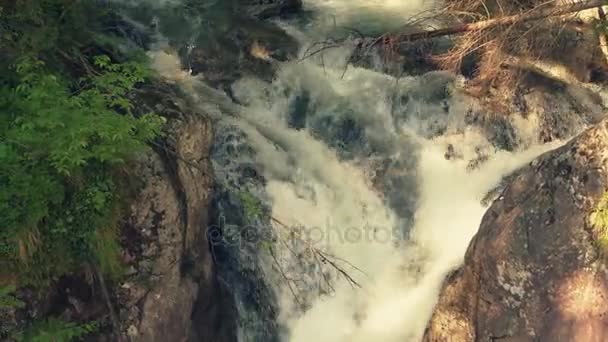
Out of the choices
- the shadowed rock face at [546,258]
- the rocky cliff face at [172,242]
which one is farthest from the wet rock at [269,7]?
the shadowed rock face at [546,258]

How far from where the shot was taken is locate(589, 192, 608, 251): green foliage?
211 inches

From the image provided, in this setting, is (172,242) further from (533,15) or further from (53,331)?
(533,15)

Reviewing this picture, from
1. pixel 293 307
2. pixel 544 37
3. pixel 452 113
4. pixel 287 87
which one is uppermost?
pixel 544 37

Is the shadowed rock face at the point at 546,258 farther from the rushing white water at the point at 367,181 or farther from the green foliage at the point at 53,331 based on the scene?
the green foliage at the point at 53,331

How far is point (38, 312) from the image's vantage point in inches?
218

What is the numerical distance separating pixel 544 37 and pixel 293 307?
4043 mm

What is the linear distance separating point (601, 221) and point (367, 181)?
11.3ft

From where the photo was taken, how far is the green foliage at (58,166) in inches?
202

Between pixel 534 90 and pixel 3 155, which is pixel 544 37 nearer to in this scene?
pixel 534 90

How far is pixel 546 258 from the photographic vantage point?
5672 mm

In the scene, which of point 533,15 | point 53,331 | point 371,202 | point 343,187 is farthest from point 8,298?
point 533,15

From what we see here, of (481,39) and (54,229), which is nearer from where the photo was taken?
(54,229)

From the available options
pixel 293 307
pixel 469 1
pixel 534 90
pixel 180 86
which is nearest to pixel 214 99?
pixel 180 86

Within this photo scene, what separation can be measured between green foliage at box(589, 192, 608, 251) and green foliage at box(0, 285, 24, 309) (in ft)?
15.0
